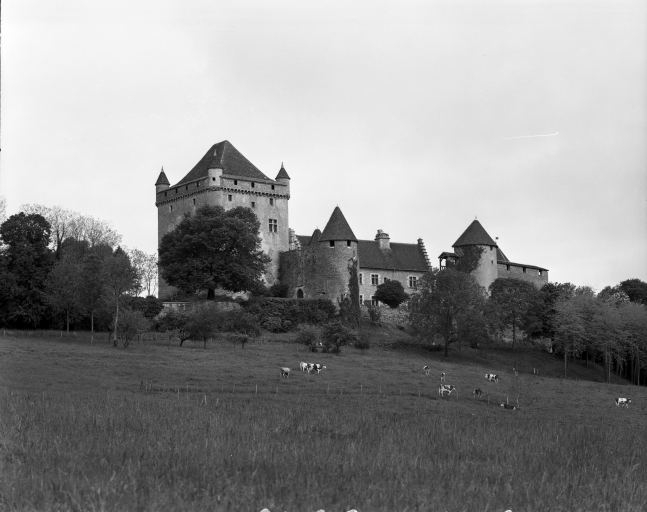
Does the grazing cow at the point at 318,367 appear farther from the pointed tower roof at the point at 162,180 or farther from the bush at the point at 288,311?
the pointed tower roof at the point at 162,180

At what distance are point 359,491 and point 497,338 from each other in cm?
7281

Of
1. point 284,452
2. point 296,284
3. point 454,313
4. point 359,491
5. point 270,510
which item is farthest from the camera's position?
point 296,284

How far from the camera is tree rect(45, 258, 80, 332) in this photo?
198 ft

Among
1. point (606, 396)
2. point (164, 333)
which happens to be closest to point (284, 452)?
point (606, 396)

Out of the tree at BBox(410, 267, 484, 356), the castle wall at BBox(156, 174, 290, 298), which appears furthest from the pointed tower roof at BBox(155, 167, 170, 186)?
the tree at BBox(410, 267, 484, 356)

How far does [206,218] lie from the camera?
2911 inches

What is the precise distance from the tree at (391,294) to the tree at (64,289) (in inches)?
1203

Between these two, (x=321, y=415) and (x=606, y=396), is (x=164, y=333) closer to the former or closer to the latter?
(x=606, y=396)

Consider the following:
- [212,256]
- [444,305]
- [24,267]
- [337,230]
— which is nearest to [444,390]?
[444,305]

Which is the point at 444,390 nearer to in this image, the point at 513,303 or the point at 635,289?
the point at 513,303

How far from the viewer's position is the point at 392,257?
92875mm

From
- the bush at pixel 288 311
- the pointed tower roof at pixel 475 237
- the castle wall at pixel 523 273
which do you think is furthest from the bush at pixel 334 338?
the castle wall at pixel 523 273

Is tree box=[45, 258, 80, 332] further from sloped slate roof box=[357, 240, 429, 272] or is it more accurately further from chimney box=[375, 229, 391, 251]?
chimney box=[375, 229, 391, 251]

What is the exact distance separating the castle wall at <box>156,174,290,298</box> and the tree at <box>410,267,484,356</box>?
1826 cm
